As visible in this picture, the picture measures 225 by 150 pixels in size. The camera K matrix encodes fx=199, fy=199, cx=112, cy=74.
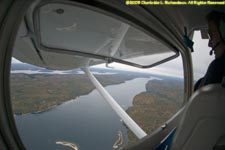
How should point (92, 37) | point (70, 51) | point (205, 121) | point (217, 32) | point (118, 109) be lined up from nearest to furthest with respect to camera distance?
point (205, 121)
point (217, 32)
point (92, 37)
point (70, 51)
point (118, 109)

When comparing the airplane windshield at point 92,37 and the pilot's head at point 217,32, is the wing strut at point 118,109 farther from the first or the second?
the pilot's head at point 217,32

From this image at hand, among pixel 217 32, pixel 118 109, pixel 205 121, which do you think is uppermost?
pixel 217 32

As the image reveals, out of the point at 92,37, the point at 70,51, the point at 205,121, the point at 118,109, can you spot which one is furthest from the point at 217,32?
the point at 118,109

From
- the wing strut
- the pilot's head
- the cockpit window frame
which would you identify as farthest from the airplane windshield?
the wing strut

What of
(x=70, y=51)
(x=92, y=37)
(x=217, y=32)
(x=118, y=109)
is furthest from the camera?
(x=118, y=109)

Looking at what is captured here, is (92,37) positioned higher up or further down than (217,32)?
higher up

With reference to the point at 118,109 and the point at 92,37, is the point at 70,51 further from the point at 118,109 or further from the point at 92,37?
the point at 118,109

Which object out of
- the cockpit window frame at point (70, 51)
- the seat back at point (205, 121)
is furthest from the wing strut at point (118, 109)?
the seat back at point (205, 121)
